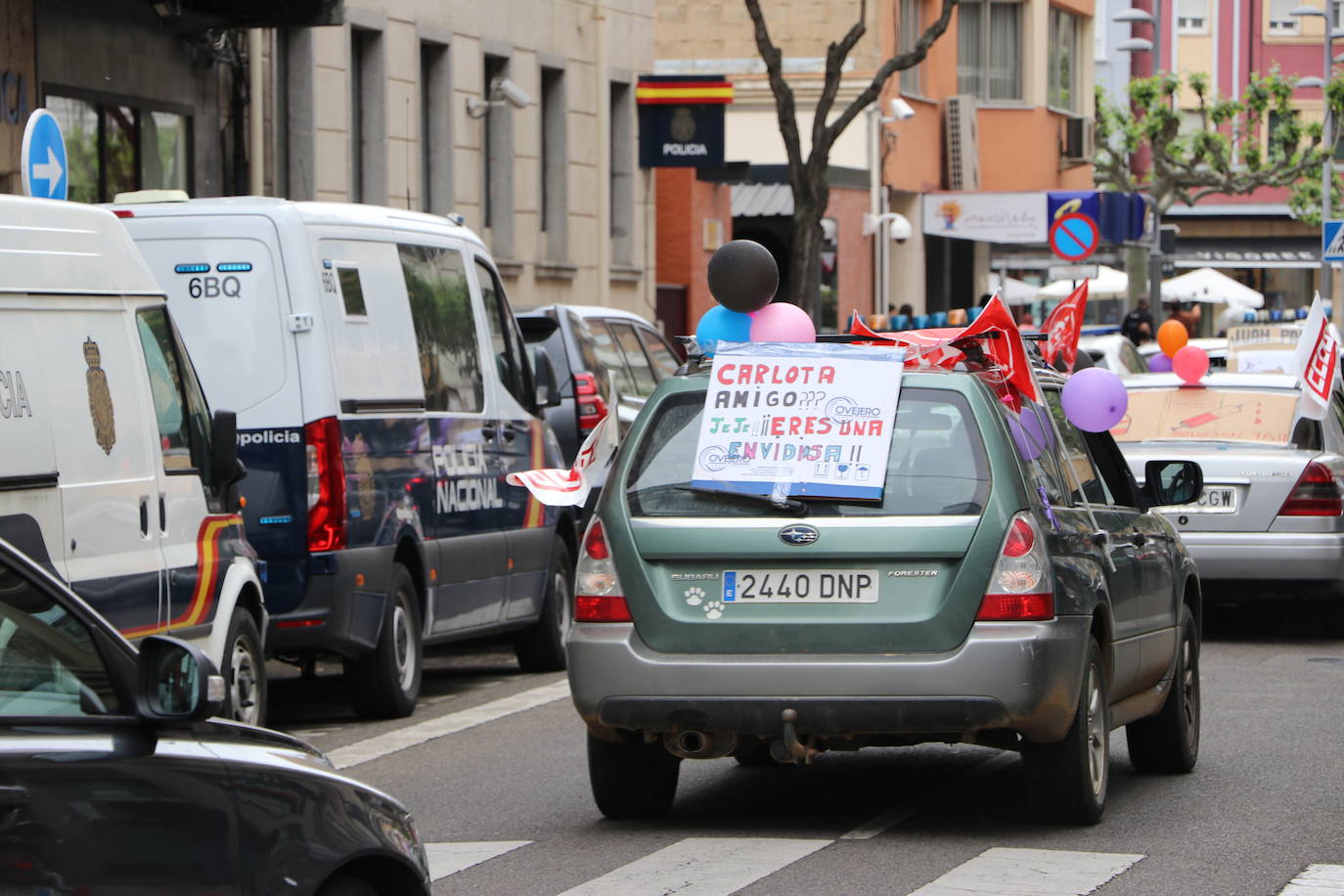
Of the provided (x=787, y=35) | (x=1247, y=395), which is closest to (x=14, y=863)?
(x=1247, y=395)

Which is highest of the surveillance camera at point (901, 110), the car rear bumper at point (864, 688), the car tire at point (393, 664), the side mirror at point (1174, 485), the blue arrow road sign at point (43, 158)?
the surveillance camera at point (901, 110)

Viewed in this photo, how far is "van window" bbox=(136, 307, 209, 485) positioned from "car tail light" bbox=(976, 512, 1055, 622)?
3.15 metres

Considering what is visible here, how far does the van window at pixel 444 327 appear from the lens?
12133mm

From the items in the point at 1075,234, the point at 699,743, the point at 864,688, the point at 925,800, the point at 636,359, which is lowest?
the point at 925,800

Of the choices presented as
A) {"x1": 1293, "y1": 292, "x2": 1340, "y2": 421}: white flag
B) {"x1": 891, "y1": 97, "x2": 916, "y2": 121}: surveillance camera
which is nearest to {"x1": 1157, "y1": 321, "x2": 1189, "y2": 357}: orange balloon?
{"x1": 1293, "y1": 292, "x2": 1340, "y2": 421}: white flag

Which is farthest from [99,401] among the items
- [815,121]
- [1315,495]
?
[815,121]

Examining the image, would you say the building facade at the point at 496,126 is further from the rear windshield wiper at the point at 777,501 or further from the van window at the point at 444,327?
the rear windshield wiper at the point at 777,501

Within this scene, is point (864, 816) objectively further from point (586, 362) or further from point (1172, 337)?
point (1172, 337)

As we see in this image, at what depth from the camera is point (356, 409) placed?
11195mm

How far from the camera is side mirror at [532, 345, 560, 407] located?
45.4 ft

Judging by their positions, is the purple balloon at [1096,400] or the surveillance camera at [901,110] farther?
the surveillance camera at [901,110]

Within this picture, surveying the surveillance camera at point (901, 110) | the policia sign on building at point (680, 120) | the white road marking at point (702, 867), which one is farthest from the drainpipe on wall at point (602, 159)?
the white road marking at point (702, 867)

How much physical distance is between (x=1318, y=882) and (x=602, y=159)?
24.4 meters

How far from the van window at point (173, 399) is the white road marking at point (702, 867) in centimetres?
253
